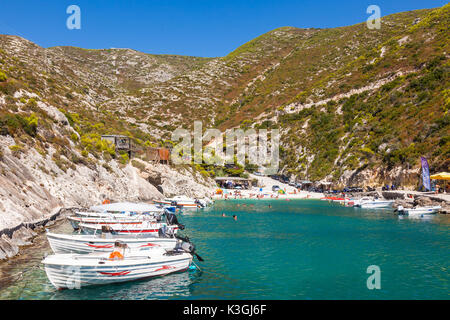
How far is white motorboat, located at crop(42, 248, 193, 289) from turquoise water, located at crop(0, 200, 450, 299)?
1.23ft

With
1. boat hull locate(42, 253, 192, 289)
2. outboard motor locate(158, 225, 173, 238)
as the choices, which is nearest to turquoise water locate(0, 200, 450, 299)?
boat hull locate(42, 253, 192, 289)

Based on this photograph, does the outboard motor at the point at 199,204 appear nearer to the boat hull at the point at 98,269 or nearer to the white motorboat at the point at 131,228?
the white motorboat at the point at 131,228

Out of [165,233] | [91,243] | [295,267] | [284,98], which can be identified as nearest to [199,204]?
[165,233]

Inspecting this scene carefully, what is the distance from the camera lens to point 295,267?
1770 cm

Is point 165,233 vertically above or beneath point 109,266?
above

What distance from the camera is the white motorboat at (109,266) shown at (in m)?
13.0

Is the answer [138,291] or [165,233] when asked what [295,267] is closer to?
[165,233]

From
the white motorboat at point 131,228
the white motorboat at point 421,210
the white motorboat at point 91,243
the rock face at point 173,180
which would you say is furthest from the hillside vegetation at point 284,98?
the white motorboat at point 421,210

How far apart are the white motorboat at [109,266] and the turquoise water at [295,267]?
1.23 feet

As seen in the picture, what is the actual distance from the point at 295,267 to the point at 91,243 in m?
12.0

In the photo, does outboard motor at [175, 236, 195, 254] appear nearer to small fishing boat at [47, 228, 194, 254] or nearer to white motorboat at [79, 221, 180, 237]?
small fishing boat at [47, 228, 194, 254]

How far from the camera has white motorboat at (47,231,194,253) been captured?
675 inches

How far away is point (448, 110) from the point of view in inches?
2372
